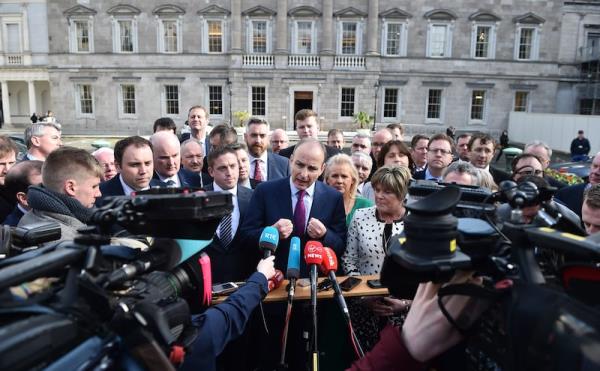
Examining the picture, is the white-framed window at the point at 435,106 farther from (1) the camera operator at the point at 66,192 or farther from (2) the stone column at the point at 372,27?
(1) the camera operator at the point at 66,192

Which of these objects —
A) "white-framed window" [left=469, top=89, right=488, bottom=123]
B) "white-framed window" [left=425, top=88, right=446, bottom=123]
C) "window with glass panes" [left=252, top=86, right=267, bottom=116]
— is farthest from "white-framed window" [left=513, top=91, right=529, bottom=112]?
"window with glass panes" [left=252, top=86, right=267, bottom=116]

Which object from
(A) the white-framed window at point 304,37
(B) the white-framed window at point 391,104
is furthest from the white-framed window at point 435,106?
(A) the white-framed window at point 304,37

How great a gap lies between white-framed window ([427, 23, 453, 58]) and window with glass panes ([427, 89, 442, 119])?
8.18 ft

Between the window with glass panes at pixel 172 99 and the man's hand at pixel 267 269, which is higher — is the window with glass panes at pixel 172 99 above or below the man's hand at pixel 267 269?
above

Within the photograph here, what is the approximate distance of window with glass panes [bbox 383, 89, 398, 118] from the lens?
1205 inches

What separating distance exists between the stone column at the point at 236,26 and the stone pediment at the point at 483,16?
1563cm

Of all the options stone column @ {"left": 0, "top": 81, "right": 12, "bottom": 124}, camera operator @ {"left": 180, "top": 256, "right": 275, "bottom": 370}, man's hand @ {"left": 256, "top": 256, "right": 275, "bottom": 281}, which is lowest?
camera operator @ {"left": 180, "top": 256, "right": 275, "bottom": 370}

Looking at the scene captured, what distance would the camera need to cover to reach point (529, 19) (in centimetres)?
2967

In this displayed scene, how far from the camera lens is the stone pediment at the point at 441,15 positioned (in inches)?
1159

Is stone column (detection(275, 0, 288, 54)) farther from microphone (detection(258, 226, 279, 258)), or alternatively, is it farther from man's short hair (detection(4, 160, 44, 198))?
microphone (detection(258, 226, 279, 258))

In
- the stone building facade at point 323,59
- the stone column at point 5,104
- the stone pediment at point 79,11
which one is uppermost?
the stone pediment at point 79,11

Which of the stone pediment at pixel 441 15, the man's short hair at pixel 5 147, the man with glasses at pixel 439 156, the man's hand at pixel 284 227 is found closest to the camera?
the man's hand at pixel 284 227

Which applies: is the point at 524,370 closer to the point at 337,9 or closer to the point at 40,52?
the point at 337,9

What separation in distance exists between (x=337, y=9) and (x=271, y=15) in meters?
4.52
